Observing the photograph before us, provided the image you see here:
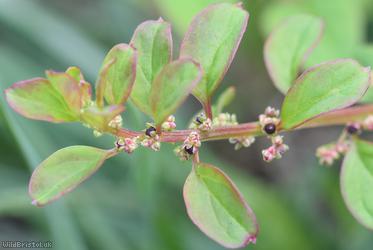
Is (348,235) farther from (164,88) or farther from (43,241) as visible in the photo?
(164,88)

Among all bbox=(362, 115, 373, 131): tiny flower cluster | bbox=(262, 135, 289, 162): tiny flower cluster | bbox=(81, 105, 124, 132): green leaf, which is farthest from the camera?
bbox=(362, 115, 373, 131): tiny flower cluster

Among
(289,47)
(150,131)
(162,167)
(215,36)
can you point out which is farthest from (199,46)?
(162,167)

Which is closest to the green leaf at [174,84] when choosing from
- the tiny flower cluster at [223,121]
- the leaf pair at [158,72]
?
the leaf pair at [158,72]

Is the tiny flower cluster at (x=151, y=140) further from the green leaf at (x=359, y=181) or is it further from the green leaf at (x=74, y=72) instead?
the green leaf at (x=359, y=181)

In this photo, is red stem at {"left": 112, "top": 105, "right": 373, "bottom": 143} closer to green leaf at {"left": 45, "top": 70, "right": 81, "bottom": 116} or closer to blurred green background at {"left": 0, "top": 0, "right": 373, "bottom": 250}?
green leaf at {"left": 45, "top": 70, "right": 81, "bottom": 116}

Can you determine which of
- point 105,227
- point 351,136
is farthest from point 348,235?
point 351,136

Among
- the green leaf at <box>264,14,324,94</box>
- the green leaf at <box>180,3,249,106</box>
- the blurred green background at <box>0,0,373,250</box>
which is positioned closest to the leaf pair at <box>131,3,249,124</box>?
the green leaf at <box>180,3,249,106</box>
